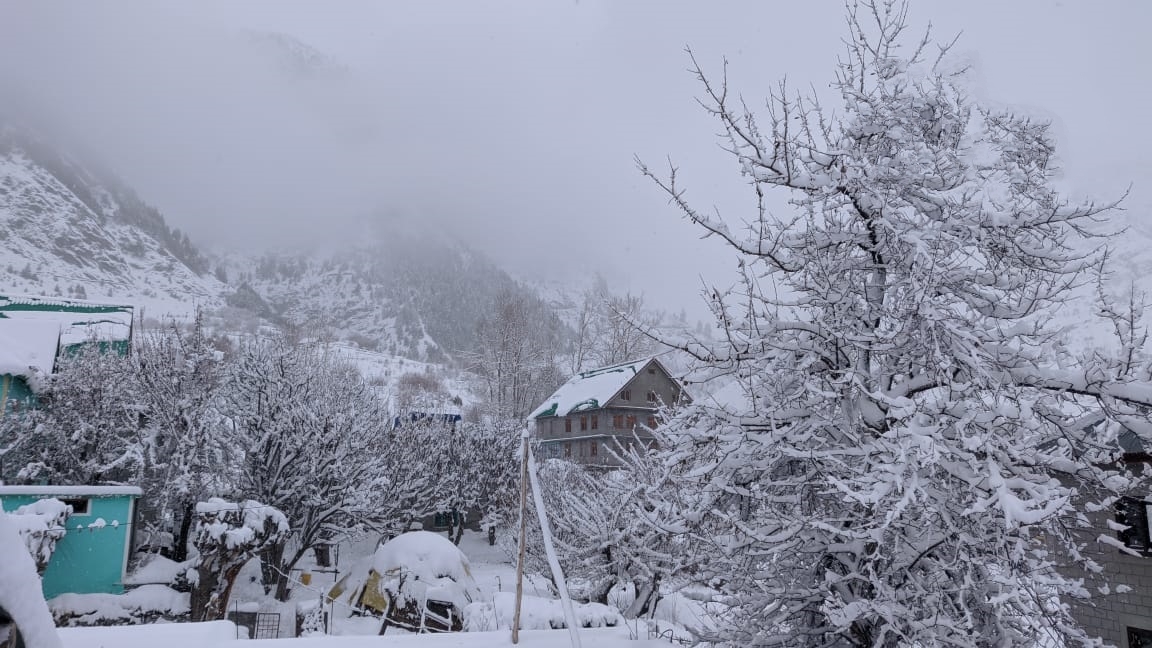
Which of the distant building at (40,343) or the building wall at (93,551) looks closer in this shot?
the building wall at (93,551)

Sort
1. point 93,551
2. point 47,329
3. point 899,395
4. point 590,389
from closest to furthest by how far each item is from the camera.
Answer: point 899,395
point 93,551
point 47,329
point 590,389

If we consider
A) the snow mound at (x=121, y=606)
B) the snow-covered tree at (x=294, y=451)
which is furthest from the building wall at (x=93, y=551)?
the snow-covered tree at (x=294, y=451)

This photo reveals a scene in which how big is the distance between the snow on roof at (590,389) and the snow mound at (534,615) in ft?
92.4

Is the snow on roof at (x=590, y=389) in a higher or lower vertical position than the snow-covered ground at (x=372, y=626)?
higher

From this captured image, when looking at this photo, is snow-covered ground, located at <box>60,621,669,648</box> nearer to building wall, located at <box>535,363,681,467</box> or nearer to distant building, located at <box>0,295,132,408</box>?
distant building, located at <box>0,295,132,408</box>

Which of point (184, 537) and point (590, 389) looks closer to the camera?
point (184, 537)

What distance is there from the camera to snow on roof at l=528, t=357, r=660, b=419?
151ft

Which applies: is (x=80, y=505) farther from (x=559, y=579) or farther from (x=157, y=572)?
(x=559, y=579)

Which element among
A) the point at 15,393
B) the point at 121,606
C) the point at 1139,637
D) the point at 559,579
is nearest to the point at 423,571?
the point at 121,606

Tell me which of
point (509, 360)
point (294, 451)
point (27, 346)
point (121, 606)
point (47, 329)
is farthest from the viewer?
point (509, 360)

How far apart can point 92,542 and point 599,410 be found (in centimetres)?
3098

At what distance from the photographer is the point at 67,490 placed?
19125 mm

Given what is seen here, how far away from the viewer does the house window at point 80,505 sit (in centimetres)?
Answer: 1989

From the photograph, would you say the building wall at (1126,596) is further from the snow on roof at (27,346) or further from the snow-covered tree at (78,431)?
the snow on roof at (27,346)
